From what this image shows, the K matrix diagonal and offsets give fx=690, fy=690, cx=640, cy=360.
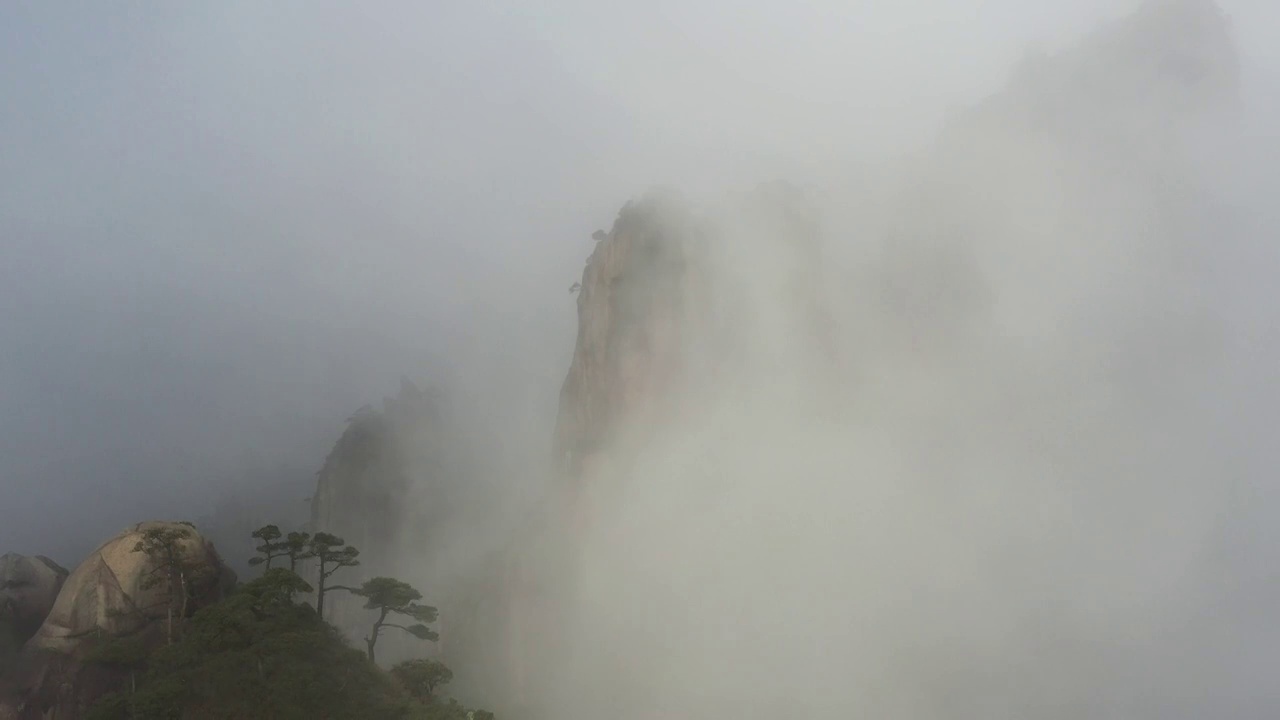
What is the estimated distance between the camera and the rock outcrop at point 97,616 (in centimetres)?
2728

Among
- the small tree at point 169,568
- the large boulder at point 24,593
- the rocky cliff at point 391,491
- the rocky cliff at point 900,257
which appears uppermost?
the rocky cliff at point 900,257

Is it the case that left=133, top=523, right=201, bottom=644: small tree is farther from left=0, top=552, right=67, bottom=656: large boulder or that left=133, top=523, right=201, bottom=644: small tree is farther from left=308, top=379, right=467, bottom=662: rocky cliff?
left=308, top=379, right=467, bottom=662: rocky cliff

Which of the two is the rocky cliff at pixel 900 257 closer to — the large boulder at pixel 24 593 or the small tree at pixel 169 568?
the small tree at pixel 169 568

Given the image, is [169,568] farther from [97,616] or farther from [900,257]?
[900,257]

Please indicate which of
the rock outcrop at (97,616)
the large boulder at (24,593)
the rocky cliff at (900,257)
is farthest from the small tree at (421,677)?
the large boulder at (24,593)

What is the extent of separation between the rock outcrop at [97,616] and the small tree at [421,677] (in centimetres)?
980

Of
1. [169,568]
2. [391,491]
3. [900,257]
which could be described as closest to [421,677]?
[169,568]

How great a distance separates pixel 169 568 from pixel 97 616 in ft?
10.9

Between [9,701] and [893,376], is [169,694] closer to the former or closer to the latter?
[9,701]

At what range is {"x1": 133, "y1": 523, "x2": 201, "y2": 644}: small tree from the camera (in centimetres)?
2947

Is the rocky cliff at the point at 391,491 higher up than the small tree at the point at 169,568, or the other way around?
the rocky cliff at the point at 391,491

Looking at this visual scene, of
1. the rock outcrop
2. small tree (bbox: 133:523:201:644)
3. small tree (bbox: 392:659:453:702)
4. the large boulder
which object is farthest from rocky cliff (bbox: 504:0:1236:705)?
the large boulder

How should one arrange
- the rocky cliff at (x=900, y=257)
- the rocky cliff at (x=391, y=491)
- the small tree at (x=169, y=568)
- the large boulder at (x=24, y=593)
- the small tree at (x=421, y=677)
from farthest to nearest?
the rocky cliff at (x=391, y=491)
the rocky cliff at (x=900, y=257)
the large boulder at (x=24, y=593)
the small tree at (x=169, y=568)
the small tree at (x=421, y=677)

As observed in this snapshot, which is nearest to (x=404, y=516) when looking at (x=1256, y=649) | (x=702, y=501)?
(x=702, y=501)
